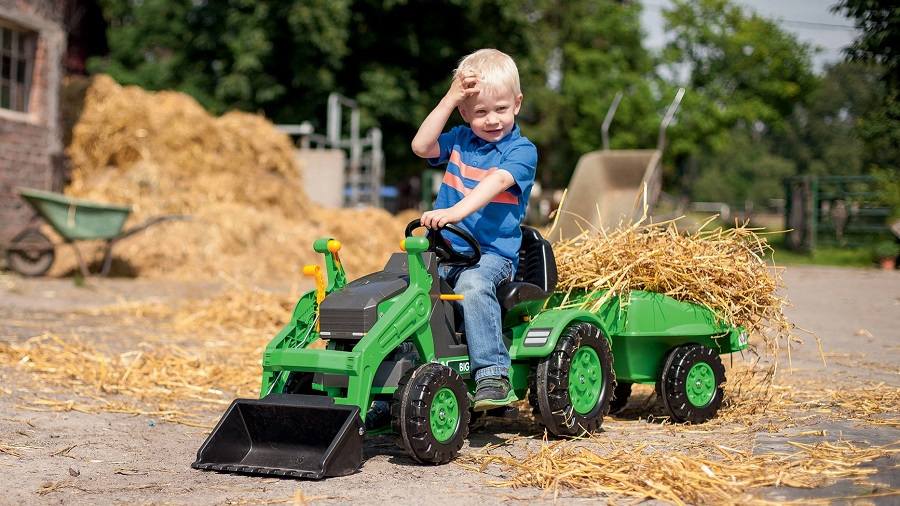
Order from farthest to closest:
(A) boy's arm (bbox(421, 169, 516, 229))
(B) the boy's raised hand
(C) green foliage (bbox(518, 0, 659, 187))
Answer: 1. (C) green foliage (bbox(518, 0, 659, 187))
2. (B) the boy's raised hand
3. (A) boy's arm (bbox(421, 169, 516, 229))

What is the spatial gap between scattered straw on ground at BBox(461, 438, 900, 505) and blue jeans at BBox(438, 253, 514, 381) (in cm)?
39

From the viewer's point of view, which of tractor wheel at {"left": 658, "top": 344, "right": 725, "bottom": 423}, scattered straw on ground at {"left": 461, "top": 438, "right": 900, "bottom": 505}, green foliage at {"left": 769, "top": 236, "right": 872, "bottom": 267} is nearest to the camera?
scattered straw on ground at {"left": 461, "top": 438, "right": 900, "bottom": 505}

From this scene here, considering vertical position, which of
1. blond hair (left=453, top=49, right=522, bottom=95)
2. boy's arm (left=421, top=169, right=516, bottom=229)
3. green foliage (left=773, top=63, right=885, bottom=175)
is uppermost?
green foliage (left=773, top=63, right=885, bottom=175)

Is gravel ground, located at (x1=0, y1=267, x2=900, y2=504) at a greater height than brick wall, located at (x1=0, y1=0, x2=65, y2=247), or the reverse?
brick wall, located at (x1=0, y1=0, x2=65, y2=247)

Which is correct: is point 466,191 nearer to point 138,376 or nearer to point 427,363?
point 427,363

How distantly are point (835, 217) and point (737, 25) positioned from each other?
86.9 feet

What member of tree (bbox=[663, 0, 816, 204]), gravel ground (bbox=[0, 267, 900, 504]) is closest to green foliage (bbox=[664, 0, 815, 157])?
tree (bbox=[663, 0, 816, 204])

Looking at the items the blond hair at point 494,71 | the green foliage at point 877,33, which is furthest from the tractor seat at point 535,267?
the green foliage at point 877,33

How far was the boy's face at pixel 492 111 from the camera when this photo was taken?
488 centimetres

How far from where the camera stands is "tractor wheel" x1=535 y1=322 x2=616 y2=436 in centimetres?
490

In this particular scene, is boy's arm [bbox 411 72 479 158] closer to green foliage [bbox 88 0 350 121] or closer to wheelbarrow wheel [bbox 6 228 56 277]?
wheelbarrow wheel [bbox 6 228 56 277]

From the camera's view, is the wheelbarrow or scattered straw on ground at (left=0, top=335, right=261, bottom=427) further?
the wheelbarrow

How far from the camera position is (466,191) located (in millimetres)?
4973

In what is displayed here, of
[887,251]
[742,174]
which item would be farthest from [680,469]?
[742,174]
